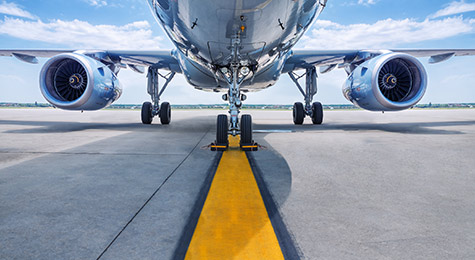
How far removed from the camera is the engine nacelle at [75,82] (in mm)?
5926

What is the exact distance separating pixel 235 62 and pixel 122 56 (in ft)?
17.2

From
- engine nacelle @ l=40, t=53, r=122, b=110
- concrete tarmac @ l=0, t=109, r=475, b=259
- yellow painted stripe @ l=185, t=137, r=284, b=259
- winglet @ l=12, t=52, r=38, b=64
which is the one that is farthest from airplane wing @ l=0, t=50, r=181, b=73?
yellow painted stripe @ l=185, t=137, r=284, b=259

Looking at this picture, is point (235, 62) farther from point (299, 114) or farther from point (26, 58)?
point (26, 58)

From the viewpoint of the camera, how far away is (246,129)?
3885mm

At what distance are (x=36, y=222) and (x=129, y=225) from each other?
51 centimetres

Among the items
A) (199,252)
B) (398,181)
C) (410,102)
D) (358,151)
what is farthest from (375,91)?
(199,252)

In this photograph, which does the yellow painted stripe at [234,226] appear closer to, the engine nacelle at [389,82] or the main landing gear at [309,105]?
the engine nacelle at [389,82]

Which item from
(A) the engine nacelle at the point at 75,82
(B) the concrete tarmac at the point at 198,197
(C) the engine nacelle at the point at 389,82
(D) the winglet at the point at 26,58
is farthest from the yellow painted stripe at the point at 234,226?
(D) the winglet at the point at 26,58

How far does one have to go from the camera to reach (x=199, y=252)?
45.2 inches

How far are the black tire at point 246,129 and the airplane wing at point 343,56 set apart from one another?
403 cm

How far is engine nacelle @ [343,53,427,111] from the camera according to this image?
5.73 metres

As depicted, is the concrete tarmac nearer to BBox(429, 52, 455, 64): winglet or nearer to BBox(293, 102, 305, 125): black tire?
BBox(293, 102, 305, 125): black tire

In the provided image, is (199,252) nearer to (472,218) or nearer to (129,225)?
Result: (129,225)

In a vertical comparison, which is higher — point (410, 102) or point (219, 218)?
point (410, 102)
